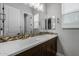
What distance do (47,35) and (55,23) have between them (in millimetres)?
386

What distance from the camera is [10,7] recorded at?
53.2 inches

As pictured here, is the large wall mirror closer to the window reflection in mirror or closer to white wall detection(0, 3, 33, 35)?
the window reflection in mirror

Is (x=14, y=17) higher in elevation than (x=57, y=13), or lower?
lower

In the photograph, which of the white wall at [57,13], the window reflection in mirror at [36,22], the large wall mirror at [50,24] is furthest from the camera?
the large wall mirror at [50,24]

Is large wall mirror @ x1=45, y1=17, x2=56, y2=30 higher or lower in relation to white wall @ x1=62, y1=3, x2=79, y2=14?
lower

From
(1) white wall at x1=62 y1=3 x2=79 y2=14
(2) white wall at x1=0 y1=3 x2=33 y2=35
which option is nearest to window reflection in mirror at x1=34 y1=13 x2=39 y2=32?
(2) white wall at x1=0 y1=3 x2=33 y2=35

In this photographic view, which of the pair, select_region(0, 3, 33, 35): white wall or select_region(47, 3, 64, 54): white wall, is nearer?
select_region(0, 3, 33, 35): white wall

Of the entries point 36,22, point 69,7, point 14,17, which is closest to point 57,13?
point 69,7

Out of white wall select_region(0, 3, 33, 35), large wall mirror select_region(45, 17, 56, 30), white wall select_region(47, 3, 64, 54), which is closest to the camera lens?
white wall select_region(0, 3, 33, 35)

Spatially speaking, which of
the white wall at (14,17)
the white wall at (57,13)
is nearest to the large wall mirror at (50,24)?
the white wall at (57,13)

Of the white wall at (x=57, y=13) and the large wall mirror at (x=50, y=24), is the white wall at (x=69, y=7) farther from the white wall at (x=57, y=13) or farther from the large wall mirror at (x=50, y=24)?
the large wall mirror at (x=50, y=24)

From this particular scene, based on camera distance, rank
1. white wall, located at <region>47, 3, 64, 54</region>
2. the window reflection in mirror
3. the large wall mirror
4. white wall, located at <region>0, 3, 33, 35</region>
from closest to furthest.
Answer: white wall, located at <region>0, 3, 33, 35</region> → the window reflection in mirror → white wall, located at <region>47, 3, 64, 54</region> → the large wall mirror

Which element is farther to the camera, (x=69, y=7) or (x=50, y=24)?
(x=50, y=24)

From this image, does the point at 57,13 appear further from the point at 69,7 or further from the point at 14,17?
the point at 14,17
